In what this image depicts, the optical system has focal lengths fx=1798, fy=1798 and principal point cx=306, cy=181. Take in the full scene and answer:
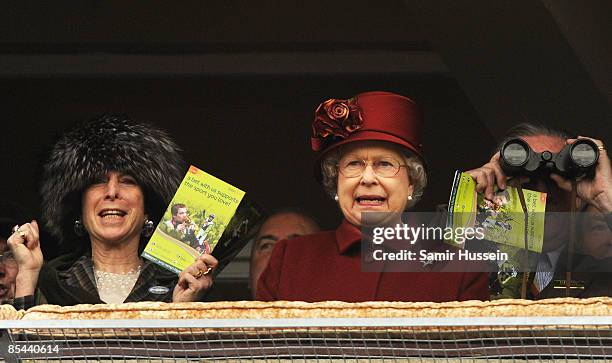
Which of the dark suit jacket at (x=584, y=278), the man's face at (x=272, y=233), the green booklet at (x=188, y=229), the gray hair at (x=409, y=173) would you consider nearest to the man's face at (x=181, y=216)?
the green booklet at (x=188, y=229)

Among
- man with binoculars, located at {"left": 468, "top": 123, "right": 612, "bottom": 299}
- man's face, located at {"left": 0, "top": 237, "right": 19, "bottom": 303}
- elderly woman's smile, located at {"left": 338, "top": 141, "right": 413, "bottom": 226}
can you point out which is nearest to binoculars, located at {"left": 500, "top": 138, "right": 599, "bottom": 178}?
man with binoculars, located at {"left": 468, "top": 123, "right": 612, "bottom": 299}

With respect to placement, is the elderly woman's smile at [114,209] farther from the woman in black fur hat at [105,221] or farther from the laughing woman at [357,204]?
the laughing woman at [357,204]

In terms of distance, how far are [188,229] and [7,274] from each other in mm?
585

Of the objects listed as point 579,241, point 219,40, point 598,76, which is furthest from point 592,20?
point 219,40

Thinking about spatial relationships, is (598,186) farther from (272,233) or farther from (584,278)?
(272,233)

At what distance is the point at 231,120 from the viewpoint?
20.1 ft

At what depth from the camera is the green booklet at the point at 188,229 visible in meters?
5.63

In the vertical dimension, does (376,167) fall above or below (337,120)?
below

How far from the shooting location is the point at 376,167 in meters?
5.51

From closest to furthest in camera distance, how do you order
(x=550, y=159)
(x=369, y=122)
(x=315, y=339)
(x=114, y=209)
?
(x=315, y=339) → (x=550, y=159) → (x=369, y=122) → (x=114, y=209)

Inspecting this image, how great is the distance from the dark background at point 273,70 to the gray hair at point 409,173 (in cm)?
11

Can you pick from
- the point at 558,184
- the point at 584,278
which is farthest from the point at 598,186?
the point at 584,278

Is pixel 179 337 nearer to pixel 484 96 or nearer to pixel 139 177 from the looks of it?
pixel 139 177

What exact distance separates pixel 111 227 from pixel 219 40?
2.61ft
